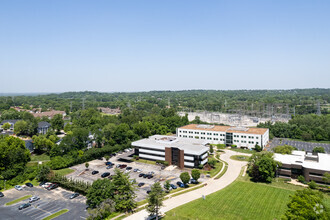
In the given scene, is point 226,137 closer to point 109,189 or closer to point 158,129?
point 158,129

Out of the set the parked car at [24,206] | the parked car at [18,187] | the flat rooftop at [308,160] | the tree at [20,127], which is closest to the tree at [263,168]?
the flat rooftop at [308,160]

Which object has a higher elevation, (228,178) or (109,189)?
(109,189)

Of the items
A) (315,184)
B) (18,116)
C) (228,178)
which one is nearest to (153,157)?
(228,178)

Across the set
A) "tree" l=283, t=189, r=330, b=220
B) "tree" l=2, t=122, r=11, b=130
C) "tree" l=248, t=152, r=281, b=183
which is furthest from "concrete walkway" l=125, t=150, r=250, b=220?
"tree" l=2, t=122, r=11, b=130

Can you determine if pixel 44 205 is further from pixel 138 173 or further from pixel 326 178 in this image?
pixel 326 178

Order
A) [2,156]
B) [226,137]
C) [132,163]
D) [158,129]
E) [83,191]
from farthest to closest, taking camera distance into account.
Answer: [158,129], [226,137], [132,163], [2,156], [83,191]

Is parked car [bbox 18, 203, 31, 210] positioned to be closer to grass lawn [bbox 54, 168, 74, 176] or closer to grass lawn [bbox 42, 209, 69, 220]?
grass lawn [bbox 42, 209, 69, 220]
